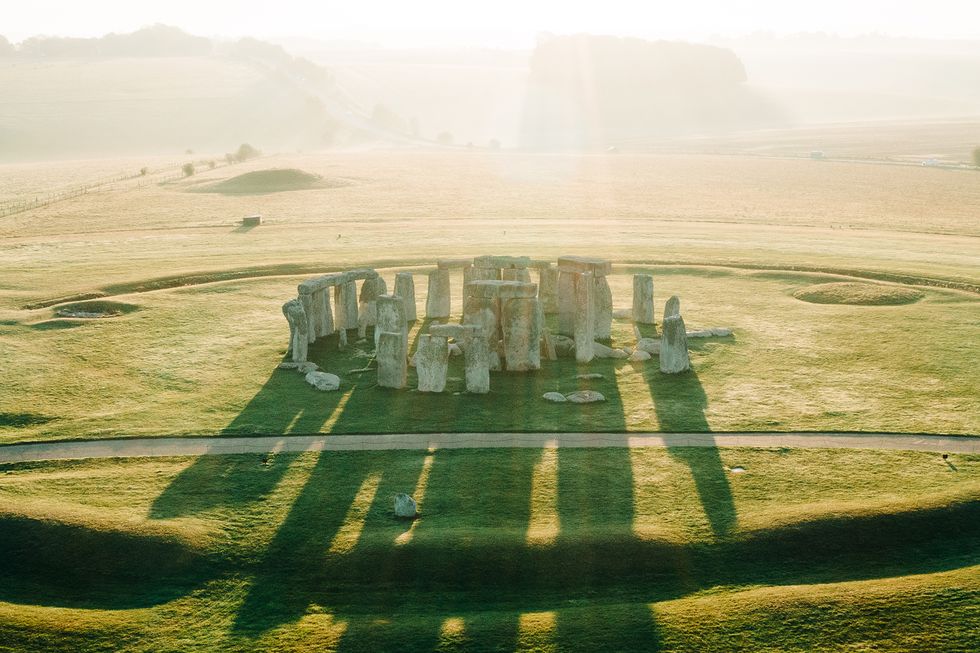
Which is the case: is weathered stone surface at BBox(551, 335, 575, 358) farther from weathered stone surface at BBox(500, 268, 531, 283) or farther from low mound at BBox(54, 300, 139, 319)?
low mound at BBox(54, 300, 139, 319)

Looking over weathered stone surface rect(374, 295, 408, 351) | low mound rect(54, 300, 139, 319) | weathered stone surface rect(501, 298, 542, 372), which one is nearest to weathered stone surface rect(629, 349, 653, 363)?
weathered stone surface rect(501, 298, 542, 372)

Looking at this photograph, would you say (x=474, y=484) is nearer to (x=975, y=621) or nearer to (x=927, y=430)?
(x=975, y=621)

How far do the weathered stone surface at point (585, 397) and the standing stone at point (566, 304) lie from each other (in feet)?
24.1

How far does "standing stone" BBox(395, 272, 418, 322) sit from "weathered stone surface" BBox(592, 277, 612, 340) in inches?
254

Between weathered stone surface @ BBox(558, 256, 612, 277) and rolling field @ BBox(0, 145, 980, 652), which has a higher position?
weathered stone surface @ BBox(558, 256, 612, 277)

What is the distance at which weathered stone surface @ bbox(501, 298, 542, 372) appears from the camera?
2917 centimetres

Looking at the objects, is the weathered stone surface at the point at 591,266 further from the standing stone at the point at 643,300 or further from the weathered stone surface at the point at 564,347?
the standing stone at the point at 643,300

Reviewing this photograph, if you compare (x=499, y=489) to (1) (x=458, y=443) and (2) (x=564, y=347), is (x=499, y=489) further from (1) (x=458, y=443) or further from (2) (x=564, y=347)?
(2) (x=564, y=347)

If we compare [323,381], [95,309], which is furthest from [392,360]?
[95,309]

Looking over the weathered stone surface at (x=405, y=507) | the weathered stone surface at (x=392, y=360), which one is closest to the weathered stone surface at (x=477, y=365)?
the weathered stone surface at (x=392, y=360)

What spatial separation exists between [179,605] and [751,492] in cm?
1132

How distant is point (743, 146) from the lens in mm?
180500

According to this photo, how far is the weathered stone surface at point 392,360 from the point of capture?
27.4 m

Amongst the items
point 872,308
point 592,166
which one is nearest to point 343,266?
point 872,308
